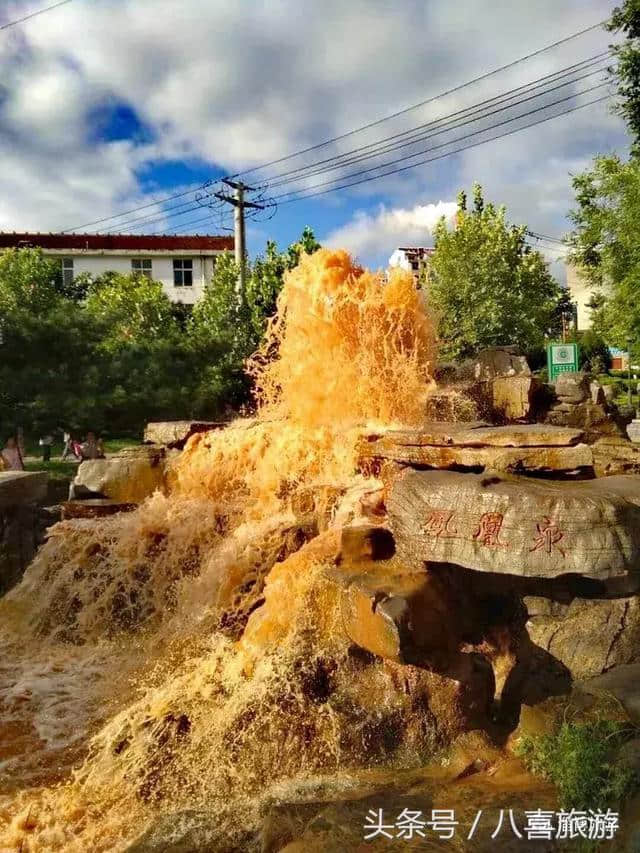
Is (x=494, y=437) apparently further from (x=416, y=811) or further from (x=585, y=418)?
(x=585, y=418)

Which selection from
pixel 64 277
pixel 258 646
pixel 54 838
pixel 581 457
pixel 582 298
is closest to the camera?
pixel 54 838

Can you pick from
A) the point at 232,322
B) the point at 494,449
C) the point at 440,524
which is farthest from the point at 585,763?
the point at 232,322

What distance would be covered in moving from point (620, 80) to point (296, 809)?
12.5 metres

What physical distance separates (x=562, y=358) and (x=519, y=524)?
10287mm

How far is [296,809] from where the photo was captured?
3566mm

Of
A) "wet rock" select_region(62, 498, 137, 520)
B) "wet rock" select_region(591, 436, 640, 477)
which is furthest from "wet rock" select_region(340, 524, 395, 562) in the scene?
"wet rock" select_region(62, 498, 137, 520)

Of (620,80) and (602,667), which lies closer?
(602,667)

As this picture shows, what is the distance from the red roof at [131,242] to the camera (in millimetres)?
34062

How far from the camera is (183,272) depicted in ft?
115

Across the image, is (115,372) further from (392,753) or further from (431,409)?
(392,753)

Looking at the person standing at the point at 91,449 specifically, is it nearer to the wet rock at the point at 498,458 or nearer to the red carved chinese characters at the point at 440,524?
the wet rock at the point at 498,458

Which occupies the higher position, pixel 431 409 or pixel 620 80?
pixel 620 80

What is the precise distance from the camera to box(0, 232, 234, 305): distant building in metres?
34.1

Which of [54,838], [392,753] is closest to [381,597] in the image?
[392,753]
